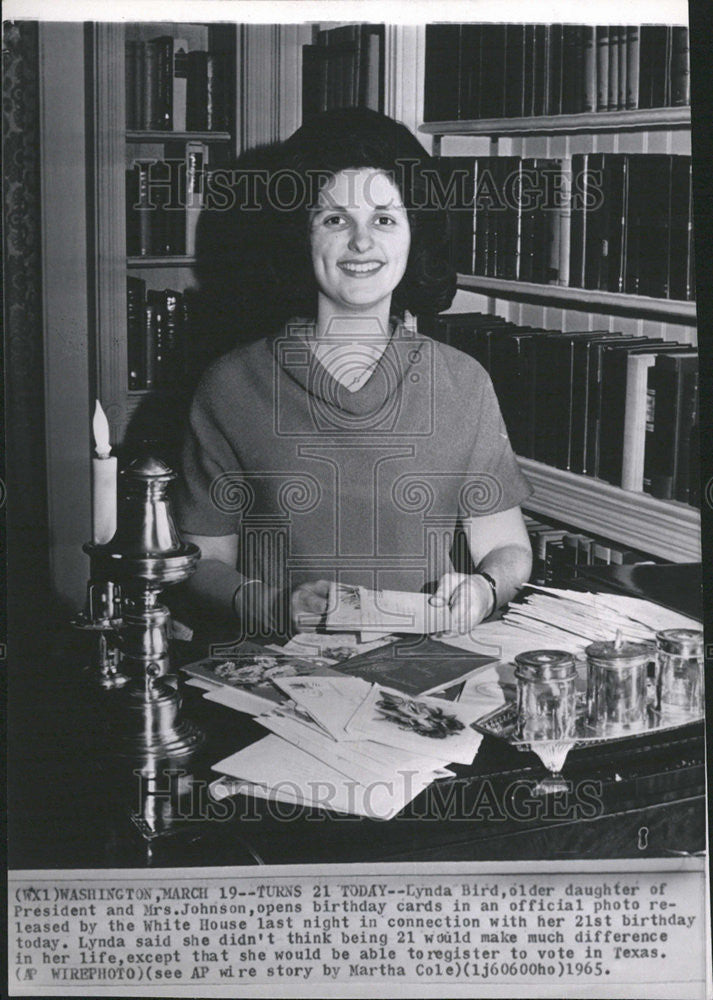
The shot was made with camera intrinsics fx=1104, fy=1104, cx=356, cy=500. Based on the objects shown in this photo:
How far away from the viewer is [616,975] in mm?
1598

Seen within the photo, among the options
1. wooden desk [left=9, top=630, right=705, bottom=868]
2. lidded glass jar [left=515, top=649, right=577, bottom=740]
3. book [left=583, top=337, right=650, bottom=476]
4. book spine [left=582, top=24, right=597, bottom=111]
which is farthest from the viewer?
book [left=583, top=337, right=650, bottom=476]

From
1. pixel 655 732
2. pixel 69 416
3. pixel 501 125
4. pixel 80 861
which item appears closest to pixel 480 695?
pixel 655 732

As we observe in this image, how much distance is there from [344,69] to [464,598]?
93 centimetres

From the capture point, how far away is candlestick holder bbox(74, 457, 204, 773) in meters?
1.33

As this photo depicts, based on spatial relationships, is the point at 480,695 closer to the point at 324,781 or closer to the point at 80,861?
the point at 324,781

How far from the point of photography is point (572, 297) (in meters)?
2.14

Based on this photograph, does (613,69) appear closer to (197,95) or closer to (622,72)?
(622,72)

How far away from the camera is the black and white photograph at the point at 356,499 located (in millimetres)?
1354

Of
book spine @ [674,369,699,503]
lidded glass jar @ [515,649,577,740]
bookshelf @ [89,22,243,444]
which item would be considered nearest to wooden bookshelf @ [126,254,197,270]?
bookshelf @ [89,22,243,444]

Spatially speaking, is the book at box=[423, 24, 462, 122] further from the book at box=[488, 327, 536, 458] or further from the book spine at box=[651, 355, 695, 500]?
the book spine at box=[651, 355, 695, 500]

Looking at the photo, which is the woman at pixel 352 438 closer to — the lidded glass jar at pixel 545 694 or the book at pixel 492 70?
the book at pixel 492 70

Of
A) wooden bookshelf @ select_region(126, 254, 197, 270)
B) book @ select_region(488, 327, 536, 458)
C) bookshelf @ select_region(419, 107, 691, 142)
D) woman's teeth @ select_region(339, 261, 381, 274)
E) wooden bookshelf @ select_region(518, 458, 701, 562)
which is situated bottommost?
wooden bookshelf @ select_region(518, 458, 701, 562)

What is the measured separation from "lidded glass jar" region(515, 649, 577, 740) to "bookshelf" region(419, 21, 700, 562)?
1.85 ft

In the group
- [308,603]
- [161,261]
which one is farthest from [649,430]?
[161,261]
